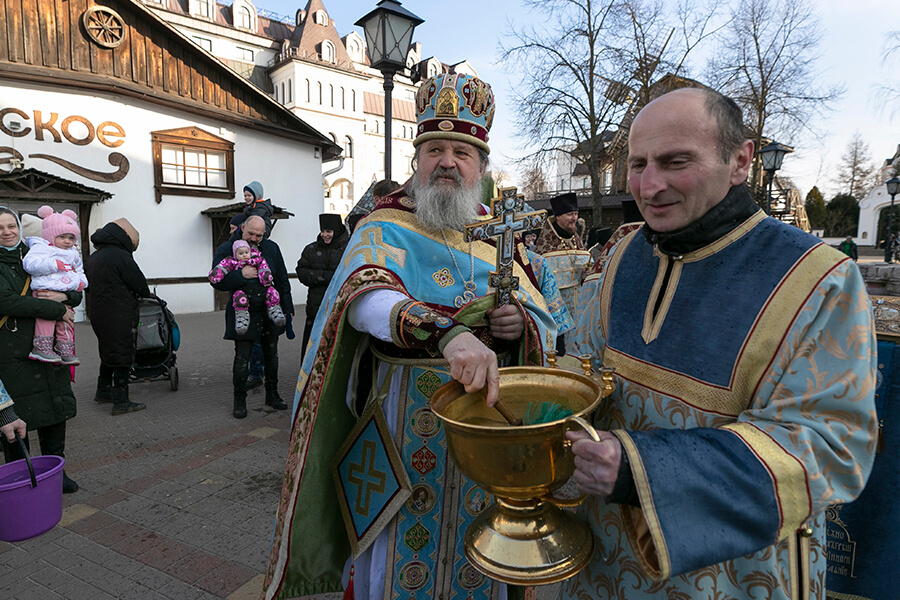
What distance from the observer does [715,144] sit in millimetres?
1267

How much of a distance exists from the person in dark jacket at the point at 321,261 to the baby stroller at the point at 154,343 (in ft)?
5.69

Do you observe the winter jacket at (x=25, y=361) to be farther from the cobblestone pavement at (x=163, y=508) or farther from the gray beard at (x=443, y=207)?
the gray beard at (x=443, y=207)

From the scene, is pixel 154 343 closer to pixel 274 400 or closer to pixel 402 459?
pixel 274 400

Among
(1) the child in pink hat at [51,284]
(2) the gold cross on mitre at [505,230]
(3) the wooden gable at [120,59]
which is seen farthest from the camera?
(3) the wooden gable at [120,59]

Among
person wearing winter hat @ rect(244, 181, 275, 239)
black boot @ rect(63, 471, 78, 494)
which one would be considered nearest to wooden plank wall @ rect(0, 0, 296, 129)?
person wearing winter hat @ rect(244, 181, 275, 239)

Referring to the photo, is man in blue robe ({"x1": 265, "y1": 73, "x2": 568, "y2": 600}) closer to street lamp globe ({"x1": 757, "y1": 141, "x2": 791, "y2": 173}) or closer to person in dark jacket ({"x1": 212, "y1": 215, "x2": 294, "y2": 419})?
person in dark jacket ({"x1": 212, "y1": 215, "x2": 294, "y2": 419})

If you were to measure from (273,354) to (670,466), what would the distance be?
569cm

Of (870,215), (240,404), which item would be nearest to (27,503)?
(240,404)

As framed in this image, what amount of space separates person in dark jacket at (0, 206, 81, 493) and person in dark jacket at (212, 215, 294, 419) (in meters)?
1.84

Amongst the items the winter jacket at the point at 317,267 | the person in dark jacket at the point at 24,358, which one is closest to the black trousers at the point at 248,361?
the winter jacket at the point at 317,267

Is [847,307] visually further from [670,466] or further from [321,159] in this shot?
[321,159]

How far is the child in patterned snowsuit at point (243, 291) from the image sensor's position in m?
5.72

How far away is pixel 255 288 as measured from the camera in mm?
5828

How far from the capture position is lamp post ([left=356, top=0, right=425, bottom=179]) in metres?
6.04
